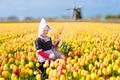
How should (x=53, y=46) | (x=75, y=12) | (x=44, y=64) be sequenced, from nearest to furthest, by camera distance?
1. (x=44, y=64)
2. (x=53, y=46)
3. (x=75, y=12)

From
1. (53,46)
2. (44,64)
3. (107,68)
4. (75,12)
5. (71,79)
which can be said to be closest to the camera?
(71,79)

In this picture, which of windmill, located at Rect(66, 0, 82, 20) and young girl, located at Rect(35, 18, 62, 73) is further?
windmill, located at Rect(66, 0, 82, 20)

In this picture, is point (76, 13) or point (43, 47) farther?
point (76, 13)

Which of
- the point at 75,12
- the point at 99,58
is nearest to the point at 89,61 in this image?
the point at 99,58

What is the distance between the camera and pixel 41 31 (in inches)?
332

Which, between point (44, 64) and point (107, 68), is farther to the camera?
point (44, 64)

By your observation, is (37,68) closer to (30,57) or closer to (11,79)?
(30,57)

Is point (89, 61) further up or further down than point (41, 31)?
further down

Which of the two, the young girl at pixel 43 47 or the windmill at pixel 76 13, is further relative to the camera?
the windmill at pixel 76 13

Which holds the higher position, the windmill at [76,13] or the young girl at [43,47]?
the young girl at [43,47]

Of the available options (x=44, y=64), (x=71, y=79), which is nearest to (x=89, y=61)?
(x=44, y=64)

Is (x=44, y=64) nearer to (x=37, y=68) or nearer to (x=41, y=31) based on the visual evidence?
(x=37, y=68)

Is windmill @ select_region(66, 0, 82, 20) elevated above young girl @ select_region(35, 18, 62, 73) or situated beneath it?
situated beneath

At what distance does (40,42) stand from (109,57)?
1547mm
